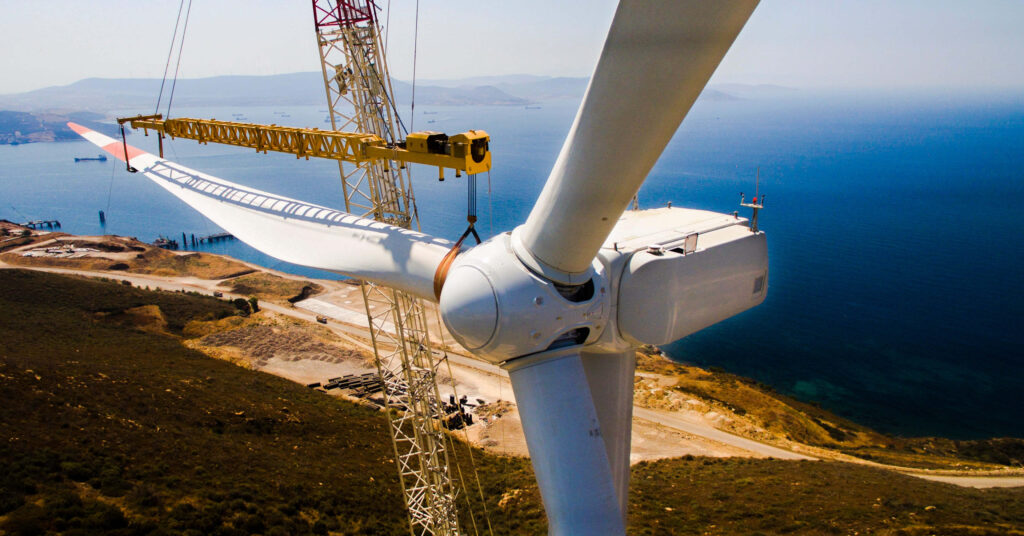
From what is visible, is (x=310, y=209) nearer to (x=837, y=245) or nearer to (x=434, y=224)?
(x=434, y=224)

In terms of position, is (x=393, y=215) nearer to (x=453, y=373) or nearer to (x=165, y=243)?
(x=453, y=373)

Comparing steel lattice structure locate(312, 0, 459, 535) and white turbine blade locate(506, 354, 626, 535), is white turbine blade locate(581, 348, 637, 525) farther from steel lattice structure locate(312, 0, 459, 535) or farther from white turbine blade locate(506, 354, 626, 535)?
Answer: steel lattice structure locate(312, 0, 459, 535)

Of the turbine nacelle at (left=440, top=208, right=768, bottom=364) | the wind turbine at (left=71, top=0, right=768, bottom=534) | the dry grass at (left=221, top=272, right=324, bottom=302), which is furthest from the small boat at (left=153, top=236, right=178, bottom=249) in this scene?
the turbine nacelle at (left=440, top=208, right=768, bottom=364)

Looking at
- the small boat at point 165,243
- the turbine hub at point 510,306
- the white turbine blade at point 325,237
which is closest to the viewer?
the turbine hub at point 510,306

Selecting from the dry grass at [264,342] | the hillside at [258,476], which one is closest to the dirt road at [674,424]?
the dry grass at [264,342]

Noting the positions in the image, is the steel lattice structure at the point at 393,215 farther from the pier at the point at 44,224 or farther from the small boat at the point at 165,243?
the pier at the point at 44,224
